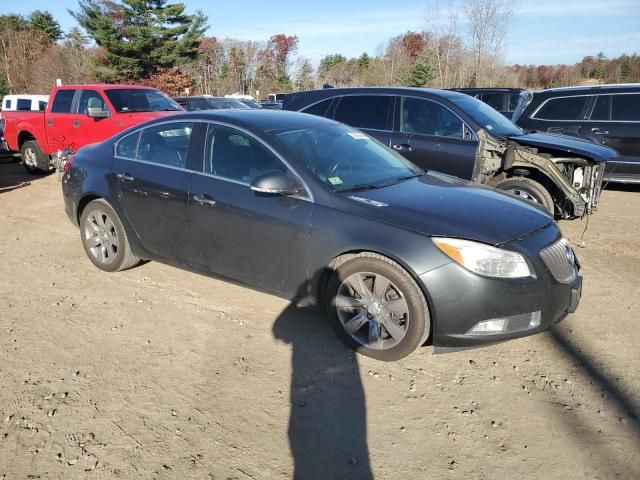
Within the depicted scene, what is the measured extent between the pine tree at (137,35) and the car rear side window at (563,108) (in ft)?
115

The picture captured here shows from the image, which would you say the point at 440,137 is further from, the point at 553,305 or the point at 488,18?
the point at 488,18

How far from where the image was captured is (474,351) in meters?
3.58

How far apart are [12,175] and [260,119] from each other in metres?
9.15

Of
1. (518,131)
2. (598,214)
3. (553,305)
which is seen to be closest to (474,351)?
(553,305)

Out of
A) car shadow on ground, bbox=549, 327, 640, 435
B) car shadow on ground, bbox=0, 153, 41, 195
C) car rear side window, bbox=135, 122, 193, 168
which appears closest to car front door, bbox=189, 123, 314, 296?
car rear side window, bbox=135, 122, 193, 168

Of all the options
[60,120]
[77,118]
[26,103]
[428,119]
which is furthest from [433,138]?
[26,103]

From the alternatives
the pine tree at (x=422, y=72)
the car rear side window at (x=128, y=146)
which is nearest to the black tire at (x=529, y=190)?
the car rear side window at (x=128, y=146)

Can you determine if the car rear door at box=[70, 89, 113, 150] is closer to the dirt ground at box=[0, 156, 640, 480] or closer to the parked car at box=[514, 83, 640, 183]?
the dirt ground at box=[0, 156, 640, 480]

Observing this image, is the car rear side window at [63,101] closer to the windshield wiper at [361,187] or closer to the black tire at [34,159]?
the black tire at [34,159]

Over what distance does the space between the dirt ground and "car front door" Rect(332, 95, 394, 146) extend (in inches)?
130

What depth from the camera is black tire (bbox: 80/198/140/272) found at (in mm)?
4793

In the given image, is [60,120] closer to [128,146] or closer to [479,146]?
[128,146]

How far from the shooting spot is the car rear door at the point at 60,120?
10.1 meters

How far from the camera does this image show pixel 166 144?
4.48 meters
